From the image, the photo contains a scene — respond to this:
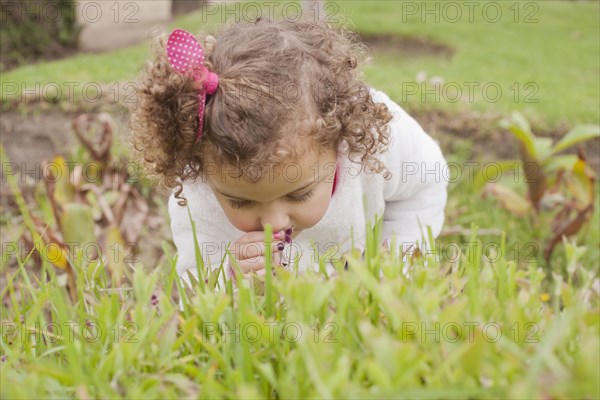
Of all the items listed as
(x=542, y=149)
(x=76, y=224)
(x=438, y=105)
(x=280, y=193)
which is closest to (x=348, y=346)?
(x=280, y=193)

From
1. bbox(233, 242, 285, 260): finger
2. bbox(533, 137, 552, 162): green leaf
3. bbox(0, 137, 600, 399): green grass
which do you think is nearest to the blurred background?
bbox(533, 137, 552, 162): green leaf

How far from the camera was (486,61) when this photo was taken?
5664 mm

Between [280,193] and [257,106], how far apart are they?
0.22 meters

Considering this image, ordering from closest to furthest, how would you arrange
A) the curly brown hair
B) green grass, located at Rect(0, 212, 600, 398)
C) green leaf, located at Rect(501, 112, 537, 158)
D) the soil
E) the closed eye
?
1. green grass, located at Rect(0, 212, 600, 398)
2. the curly brown hair
3. the closed eye
4. green leaf, located at Rect(501, 112, 537, 158)
5. the soil

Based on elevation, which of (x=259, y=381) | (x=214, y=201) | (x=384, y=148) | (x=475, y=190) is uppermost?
(x=259, y=381)

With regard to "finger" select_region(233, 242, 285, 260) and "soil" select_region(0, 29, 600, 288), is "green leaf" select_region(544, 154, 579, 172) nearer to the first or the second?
"soil" select_region(0, 29, 600, 288)

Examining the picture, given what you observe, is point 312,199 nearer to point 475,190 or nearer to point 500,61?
point 475,190

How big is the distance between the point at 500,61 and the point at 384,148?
3816 millimetres

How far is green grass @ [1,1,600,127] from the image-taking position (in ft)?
14.3

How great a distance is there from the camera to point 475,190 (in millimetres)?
3350

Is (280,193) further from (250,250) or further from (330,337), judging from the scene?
(330,337)

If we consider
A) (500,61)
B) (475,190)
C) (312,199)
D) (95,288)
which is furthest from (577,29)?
(95,288)

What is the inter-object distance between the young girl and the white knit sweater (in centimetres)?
1

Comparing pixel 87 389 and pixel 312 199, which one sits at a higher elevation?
pixel 87 389
